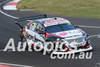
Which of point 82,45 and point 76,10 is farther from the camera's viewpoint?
point 76,10

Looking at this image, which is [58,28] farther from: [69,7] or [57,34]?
[69,7]

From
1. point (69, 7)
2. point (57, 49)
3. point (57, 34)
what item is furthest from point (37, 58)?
point (69, 7)

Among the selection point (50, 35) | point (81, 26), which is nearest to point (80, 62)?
point (50, 35)

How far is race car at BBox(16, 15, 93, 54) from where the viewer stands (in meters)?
14.3

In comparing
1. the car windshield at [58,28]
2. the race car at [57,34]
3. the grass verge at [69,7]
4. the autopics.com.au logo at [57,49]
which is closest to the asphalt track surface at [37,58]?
the autopics.com.au logo at [57,49]

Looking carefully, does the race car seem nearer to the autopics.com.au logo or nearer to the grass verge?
the autopics.com.au logo

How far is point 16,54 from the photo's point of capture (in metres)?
15.5

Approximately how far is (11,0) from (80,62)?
1185 inches

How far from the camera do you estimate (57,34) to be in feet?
48.2

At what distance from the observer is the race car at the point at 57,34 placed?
47.0ft

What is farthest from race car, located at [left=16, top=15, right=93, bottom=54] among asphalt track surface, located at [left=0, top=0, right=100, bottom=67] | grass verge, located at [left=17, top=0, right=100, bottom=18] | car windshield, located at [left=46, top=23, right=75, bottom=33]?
grass verge, located at [left=17, top=0, right=100, bottom=18]

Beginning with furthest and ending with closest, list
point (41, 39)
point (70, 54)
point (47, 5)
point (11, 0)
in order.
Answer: point (11, 0) → point (47, 5) → point (41, 39) → point (70, 54)

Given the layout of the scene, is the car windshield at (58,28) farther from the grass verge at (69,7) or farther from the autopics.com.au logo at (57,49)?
the grass verge at (69,7)

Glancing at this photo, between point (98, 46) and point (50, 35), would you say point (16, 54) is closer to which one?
point (50, 35)
